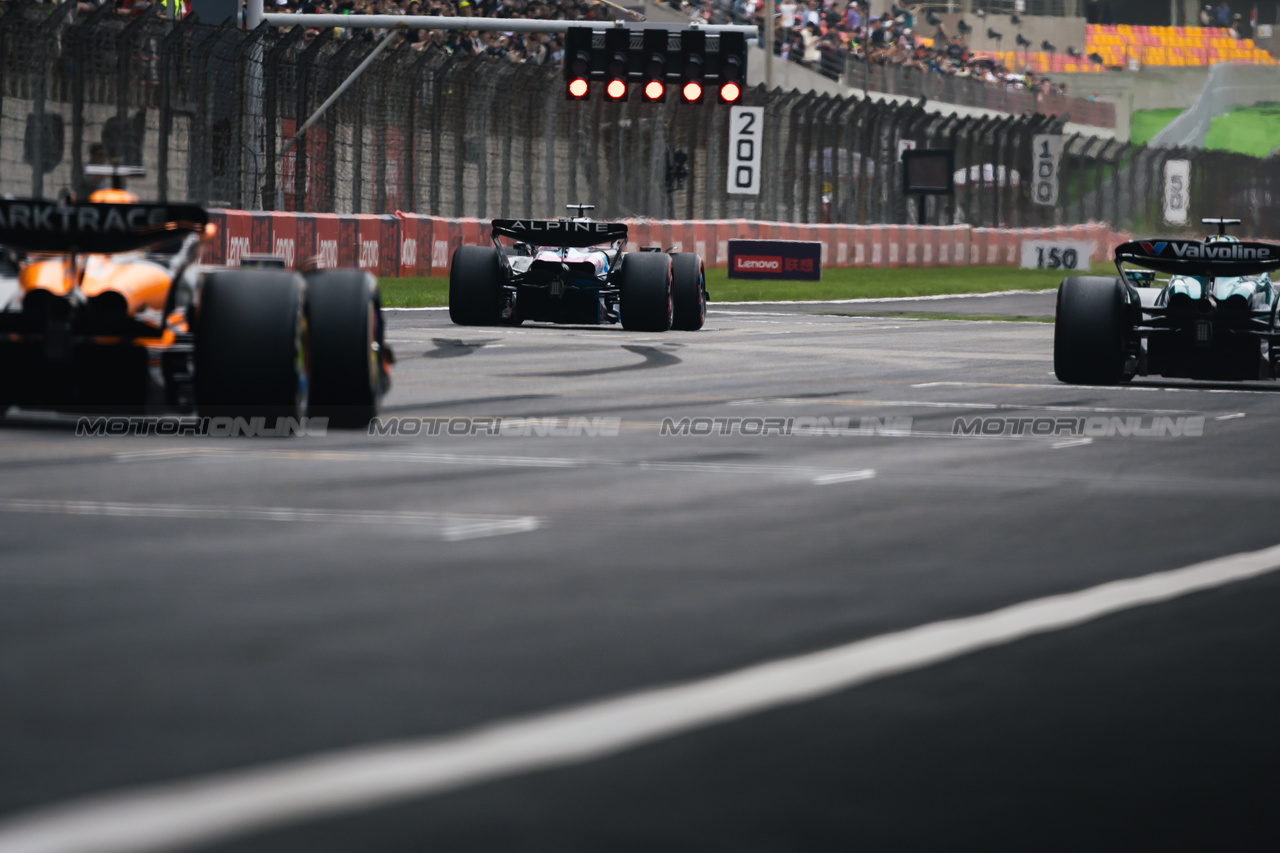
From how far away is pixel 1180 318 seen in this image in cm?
1520

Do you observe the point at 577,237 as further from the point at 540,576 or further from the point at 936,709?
the point at 936,709

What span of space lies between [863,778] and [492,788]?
0.71 meters

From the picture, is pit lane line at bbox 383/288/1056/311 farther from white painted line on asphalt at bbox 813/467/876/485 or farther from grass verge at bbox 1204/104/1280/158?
grass verge at bbox 1204/104/1280/158

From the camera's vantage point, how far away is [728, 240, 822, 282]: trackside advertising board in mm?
38094

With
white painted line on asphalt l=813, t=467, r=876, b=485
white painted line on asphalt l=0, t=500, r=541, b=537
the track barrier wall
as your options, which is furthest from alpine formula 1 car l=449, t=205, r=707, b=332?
white painted line on asphalt l=0, t=500, r=541, b=537

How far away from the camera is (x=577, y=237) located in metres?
21.9

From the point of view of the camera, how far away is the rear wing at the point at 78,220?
32.5 ft

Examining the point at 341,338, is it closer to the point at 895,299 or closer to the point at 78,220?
the point at 78,220

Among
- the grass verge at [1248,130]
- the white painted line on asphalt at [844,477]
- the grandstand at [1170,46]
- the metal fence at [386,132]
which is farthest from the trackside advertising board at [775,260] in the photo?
the grandstand at [1170,46]

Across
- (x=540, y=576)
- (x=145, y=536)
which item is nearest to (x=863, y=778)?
(x=540, y=576)

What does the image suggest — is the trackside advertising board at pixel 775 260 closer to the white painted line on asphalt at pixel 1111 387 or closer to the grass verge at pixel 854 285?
the grass verge at pixel 854 285

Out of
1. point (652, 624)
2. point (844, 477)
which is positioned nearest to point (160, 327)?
point (844, 477)

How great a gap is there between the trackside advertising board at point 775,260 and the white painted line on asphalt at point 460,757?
1269 inches

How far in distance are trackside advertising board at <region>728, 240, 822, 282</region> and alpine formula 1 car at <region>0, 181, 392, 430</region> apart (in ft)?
90.7
